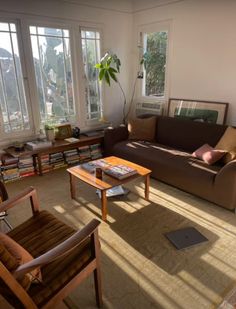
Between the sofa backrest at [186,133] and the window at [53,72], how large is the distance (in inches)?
62.3

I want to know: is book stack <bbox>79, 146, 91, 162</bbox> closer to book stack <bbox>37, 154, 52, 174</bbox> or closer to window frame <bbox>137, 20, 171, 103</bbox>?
book stack <bbox>37, 154, 52, 174</bbox>

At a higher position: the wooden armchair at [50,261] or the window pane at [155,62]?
the window pane at [155,62]

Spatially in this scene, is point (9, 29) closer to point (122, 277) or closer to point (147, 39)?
point (147, 39)

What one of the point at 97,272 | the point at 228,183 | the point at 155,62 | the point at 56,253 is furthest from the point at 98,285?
the point at 155,62

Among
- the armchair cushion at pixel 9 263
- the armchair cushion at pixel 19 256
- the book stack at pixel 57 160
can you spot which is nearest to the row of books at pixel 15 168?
the book stack at pixel 57 160

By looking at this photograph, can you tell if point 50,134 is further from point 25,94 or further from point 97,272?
point 97,272

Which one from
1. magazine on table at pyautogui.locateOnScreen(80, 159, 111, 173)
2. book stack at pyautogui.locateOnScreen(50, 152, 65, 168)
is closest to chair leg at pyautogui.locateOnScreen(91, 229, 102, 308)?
magazine on table at pyautogui.locateOnScreen(80, 159, 111, 173)

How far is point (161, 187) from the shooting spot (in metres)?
2.97

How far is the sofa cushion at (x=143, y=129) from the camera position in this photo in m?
3.63

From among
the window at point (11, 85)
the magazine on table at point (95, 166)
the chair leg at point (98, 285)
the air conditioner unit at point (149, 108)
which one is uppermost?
the window at point (11, 85)

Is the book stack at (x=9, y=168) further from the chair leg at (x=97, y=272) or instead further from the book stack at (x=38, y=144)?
the chair leg at (x=97, y=272)

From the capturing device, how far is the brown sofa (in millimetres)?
2402

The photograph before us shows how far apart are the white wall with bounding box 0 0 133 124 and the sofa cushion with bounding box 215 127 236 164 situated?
2.23 meters

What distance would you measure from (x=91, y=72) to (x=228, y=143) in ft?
8.28
